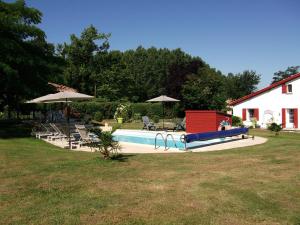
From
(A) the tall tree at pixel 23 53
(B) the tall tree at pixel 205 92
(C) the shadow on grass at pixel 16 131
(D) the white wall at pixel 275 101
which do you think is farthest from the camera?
(B) the tall tree at pixel 205 92

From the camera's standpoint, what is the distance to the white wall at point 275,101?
92.0ft

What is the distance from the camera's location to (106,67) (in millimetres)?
56031

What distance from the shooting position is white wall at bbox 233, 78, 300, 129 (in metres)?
28.0

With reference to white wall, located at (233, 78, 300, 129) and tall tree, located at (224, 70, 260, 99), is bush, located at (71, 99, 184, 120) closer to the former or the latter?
white wall, located at (233, 78, 300, 129)

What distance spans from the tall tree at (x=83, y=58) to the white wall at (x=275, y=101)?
98.8ft

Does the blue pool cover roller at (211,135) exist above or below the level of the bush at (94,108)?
below

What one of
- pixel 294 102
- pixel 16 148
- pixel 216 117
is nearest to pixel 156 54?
pixel 294 102

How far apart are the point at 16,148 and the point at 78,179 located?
18.7 feet

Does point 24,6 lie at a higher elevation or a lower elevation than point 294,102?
higher

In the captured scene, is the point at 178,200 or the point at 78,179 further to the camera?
the point at 78,179

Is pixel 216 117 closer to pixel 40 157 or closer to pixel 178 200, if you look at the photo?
pixel 40 157

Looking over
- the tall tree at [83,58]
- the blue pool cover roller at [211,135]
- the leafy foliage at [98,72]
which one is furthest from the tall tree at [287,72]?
the blue pool cover roller at [211,135]

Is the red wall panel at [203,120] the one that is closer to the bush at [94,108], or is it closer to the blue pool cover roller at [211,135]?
the blue pool cover roller at [211,135]

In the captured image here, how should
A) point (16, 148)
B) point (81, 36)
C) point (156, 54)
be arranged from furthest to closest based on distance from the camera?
1. point (156, 54)
2. point (81, 36)
3. point (16, 148)
